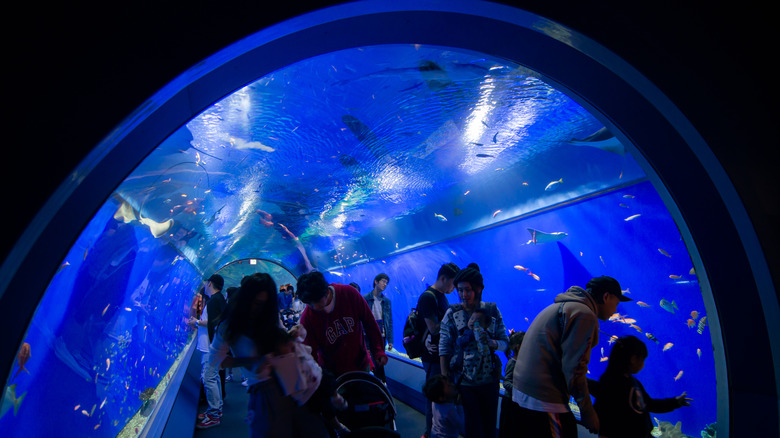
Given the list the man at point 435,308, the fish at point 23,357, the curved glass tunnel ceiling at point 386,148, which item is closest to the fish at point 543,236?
the curved glass tunnel ceiling at point 386,148

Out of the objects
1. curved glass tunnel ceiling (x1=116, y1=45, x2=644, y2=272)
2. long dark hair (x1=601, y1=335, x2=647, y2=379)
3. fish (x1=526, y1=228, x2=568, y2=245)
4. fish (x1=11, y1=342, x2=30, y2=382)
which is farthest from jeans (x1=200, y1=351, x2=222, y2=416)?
fish (x1=526, y1=228, x2=568, y2=245)

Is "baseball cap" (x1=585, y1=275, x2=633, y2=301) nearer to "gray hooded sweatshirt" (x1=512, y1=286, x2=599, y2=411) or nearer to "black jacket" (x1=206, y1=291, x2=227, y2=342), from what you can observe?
"gray hooded sweatshirt" (x1=512, y1=286, x2=599, y2=411)

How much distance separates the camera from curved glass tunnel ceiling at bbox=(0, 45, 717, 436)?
419cm

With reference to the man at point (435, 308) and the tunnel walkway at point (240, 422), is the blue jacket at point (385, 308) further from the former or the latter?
the man at point (435, 308)

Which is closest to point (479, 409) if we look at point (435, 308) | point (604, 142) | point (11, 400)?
point (435, 308)

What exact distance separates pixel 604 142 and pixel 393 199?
5.79m

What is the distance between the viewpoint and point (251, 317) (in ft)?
8.91

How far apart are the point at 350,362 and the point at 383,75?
11.7ft

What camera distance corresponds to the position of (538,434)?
2.90 m

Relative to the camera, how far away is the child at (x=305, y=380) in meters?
2.56

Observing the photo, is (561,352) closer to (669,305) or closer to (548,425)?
(548,425)

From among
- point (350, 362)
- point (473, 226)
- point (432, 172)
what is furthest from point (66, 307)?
point (473, 226)

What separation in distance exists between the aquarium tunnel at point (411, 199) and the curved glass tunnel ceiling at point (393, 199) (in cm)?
4

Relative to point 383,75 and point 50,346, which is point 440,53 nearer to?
point 383,75
